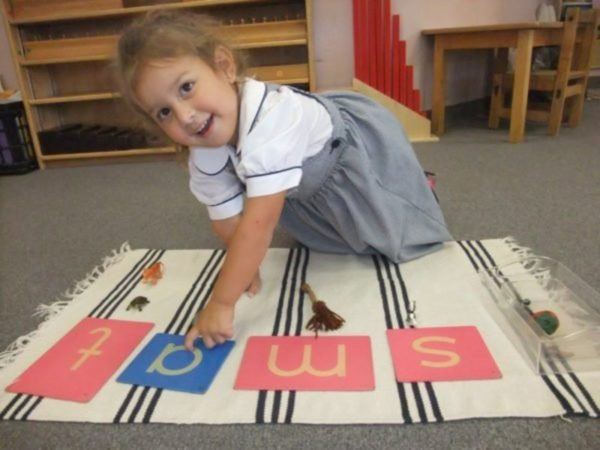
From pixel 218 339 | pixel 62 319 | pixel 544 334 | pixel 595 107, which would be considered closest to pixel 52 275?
pixel 62 319

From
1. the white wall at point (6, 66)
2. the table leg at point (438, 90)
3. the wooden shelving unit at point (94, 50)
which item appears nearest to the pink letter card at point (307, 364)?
the wooden shelving unit at point (94, 50)

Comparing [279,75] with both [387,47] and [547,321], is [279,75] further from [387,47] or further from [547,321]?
[547,321]

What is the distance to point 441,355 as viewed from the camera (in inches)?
25.9

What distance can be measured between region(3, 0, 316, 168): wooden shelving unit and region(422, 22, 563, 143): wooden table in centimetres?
59

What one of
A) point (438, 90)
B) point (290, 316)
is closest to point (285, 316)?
point (290, 316)

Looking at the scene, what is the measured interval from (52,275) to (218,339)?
0.54m

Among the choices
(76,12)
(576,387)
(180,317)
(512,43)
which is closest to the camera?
(576,387)

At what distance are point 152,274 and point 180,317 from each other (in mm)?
168

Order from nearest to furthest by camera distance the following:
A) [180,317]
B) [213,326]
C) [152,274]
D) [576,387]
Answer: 1. [576,387]
2. [213,326]
3. [180,317]
4. [152,274]

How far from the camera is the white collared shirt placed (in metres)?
0.65

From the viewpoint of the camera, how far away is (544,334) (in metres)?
0.67

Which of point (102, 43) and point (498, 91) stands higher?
point (102, 43)

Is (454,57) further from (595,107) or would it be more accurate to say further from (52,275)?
(52,275)

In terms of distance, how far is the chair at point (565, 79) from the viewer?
1.87 m
